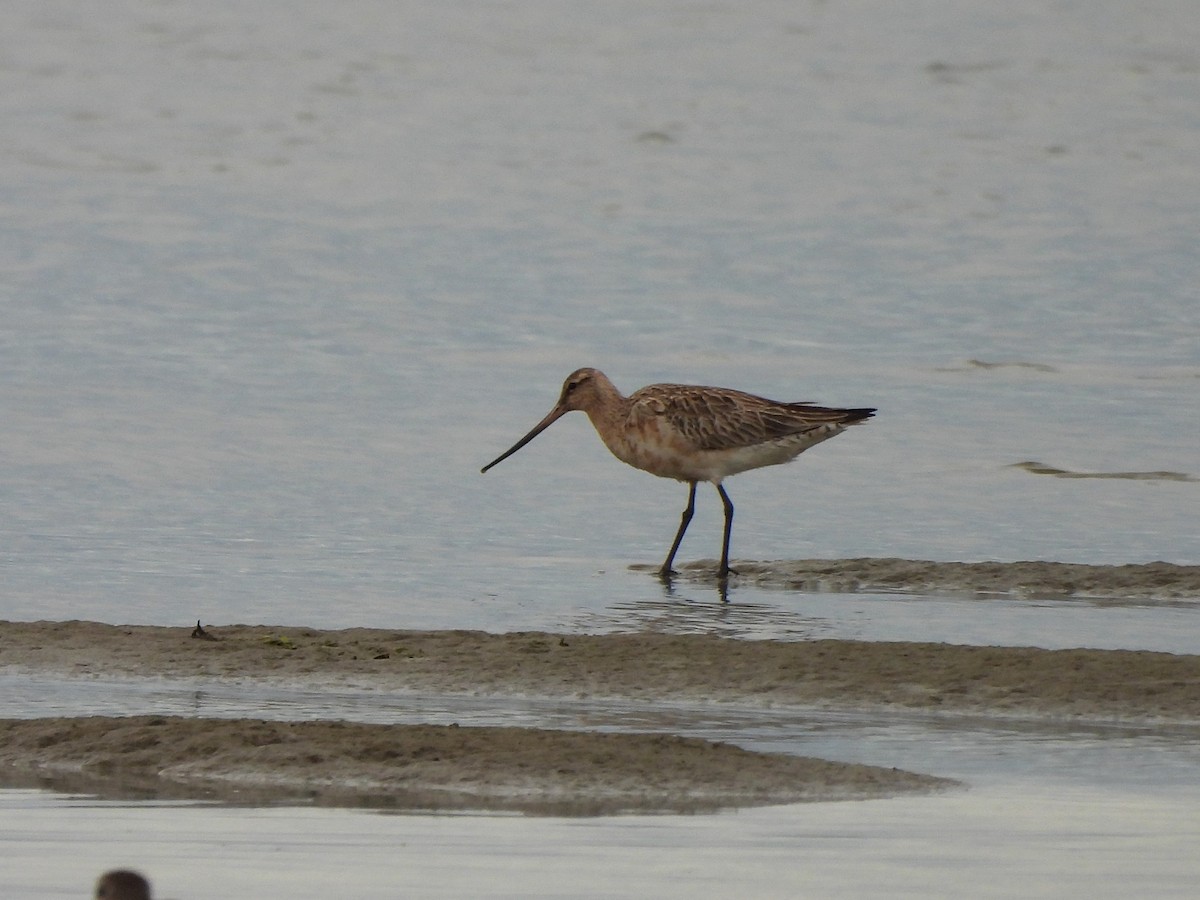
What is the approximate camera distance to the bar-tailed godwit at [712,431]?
39.8 feet

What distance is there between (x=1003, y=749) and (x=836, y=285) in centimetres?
1564

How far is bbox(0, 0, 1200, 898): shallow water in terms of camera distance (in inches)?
246

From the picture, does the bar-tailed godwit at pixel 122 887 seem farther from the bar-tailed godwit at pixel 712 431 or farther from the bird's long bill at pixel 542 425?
the bird's long bill at pixel 542 425

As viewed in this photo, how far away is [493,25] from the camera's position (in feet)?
139

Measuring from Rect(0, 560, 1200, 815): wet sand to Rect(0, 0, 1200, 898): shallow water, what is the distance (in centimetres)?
29

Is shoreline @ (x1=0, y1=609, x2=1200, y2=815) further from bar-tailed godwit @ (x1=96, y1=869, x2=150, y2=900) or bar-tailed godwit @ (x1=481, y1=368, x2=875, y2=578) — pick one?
bar-tailed godwit @ (x1=481, y1=368, x2=875, y2=578)

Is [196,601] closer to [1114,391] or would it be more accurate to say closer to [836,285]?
[1114,391]

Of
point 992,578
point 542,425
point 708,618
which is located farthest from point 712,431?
point 708,618

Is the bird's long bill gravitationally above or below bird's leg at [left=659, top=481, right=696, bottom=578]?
above

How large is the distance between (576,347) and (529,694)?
11.6 meters

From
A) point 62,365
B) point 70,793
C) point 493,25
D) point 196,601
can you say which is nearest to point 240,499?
point 196,601

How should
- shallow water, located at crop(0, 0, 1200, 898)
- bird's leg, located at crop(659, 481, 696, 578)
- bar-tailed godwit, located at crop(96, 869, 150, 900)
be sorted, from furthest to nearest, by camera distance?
bird's leg, located at crop(659, 481, 696, 578)
shallow water, located at crop(0, 0, 1200, 898)
bar-tailed godwit, located at crop(96, 869, 150, 900)

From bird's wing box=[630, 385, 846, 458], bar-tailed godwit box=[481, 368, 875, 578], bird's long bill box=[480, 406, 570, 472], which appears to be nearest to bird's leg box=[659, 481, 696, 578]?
bar-tailed godwit box=[481, 368, 875, 578]

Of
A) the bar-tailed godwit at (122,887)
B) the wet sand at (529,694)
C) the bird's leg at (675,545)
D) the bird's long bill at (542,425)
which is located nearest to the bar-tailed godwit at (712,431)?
the bird's leg at (675,545)
